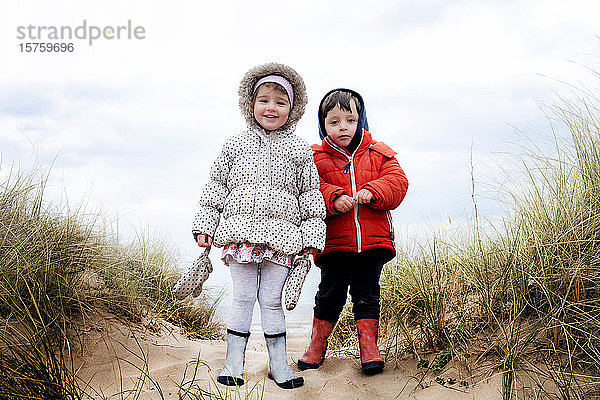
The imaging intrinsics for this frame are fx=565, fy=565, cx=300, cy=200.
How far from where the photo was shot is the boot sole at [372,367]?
3.78m

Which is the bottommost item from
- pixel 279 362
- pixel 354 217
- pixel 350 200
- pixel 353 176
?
pixel 279 362

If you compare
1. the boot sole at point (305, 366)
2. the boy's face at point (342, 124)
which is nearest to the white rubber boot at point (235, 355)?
the boot sole at point (305, 366)

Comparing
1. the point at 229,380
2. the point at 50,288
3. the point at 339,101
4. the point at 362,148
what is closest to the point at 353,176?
the point at 362,148

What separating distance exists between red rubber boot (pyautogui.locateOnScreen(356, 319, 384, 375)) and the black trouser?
0.16 feet

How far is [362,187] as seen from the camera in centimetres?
383

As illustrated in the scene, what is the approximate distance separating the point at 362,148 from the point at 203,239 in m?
1.27

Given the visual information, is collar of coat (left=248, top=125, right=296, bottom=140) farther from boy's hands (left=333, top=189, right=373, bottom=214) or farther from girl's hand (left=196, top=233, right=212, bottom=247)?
girl's hand (left=196, top=233, right=212, bottom=247)

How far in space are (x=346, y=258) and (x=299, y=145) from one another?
0.84m

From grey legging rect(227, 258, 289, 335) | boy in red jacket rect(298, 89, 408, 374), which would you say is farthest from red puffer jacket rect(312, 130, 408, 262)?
grey legging rect(227, 258, 289, 335)

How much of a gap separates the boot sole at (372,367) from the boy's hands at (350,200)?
3.41 ft

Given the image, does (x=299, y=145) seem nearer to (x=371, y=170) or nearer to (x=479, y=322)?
(x=371, y=170)

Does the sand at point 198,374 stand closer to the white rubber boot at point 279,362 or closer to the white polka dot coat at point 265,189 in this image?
the white rubber boot at point 279,362

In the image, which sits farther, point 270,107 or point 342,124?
point 342,124

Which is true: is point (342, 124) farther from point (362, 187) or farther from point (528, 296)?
point (528, 296)
